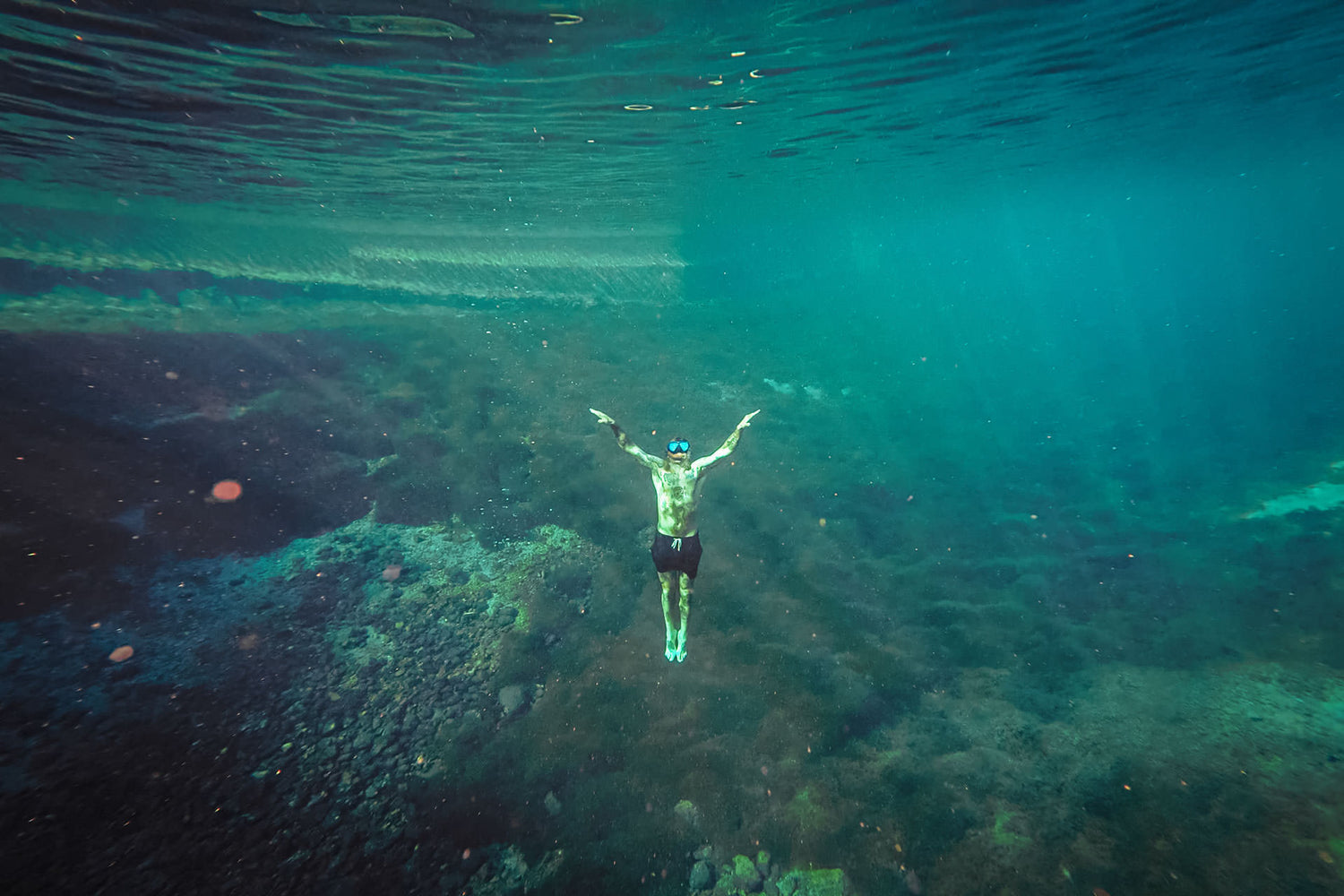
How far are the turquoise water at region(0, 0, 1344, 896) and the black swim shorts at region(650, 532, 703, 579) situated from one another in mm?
1692

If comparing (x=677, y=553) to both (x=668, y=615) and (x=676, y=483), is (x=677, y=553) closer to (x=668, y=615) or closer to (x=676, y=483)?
(x=676, y=483)

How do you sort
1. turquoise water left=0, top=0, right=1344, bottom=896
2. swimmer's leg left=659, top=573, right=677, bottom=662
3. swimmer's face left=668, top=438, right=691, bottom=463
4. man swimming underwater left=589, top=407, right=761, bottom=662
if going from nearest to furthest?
turquoise water left=0, top=0, right=1344, bottom=896, swimmer's face left=668, top=438, right=691, bottom=463, man swimming underwater left=589, top=407, right=761, bottom=662, swimmer's leg left=659, top=573, right=677, bottom=662

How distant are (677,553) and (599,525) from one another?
4.00m

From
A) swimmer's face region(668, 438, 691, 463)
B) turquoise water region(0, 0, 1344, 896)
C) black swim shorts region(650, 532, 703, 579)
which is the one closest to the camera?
turquoise water region(0, 0, 1344, 896)

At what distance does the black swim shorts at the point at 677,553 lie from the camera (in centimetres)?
627

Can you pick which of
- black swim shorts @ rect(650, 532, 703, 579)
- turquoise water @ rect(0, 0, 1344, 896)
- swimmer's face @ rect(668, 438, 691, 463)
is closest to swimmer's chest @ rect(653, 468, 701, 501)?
swimmer's face @ rect(668, 438, 691, 463)

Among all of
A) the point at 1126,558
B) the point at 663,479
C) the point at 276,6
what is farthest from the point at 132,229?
the point at 1126,558

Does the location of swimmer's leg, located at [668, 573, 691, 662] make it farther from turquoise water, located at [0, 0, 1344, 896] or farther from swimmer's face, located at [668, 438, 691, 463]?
swimmer's face, located at [668, 438, 691, 463]

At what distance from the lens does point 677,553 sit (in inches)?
247

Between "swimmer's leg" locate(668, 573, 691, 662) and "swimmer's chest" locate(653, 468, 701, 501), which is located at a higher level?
"swimmer's chest" locate(653, 468, 701, 501)

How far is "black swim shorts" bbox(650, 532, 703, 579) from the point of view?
627 cm

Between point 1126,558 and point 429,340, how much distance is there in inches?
774

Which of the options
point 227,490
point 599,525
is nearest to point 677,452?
point 599,525

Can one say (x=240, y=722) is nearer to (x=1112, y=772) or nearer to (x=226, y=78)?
(x=1112, y=772)
